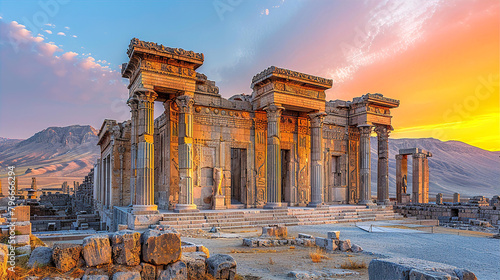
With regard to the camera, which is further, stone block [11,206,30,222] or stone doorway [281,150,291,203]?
stone doorway [281,150,291,203]

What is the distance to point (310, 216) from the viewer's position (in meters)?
17.6

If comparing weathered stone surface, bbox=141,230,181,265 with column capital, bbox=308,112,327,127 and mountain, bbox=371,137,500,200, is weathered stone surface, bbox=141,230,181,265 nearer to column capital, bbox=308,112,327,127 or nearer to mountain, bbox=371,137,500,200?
column capital, bbox=308,112,327,127

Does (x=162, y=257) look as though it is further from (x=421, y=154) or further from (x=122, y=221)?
(x=421, y=154)

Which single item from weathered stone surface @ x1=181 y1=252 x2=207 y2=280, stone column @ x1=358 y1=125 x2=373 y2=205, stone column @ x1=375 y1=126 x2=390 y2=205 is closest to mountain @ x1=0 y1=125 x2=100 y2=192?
stone column @ x1=358 y1=125 x2=373 y2=205

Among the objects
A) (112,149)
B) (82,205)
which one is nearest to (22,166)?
(82,205)

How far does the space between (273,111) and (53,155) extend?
107 m

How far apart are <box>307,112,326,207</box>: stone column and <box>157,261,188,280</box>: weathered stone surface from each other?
1401 cm

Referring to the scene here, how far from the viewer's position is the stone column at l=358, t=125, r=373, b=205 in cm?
2173

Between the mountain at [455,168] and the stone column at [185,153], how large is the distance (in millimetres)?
54229

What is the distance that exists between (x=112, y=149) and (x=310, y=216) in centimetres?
1141

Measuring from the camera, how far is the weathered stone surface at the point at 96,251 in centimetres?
563

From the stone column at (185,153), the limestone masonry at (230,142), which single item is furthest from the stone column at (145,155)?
the stone column at (185,153)

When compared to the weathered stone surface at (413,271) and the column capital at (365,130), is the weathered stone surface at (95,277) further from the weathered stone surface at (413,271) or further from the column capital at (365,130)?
the column capital at (365,130)

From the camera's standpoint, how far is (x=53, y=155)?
106000mm
